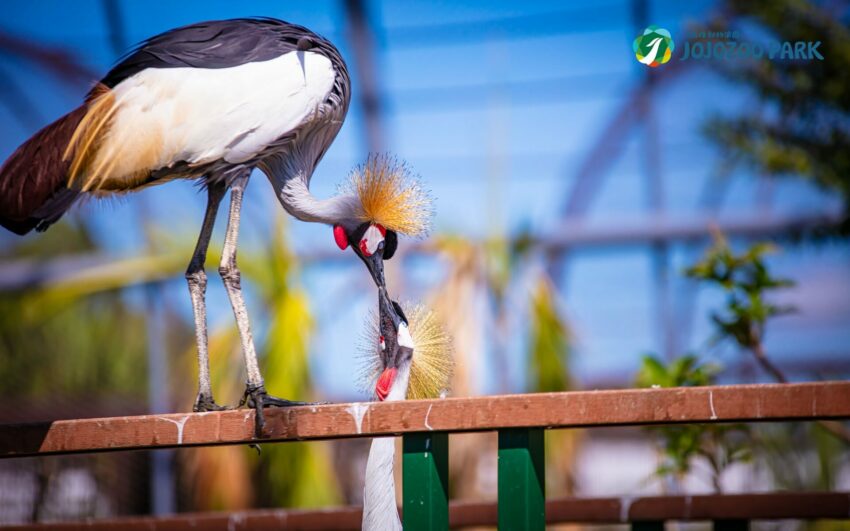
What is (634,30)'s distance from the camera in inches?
236

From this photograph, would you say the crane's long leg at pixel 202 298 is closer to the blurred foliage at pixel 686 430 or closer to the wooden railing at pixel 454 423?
the wooden railing at pixel 454 423

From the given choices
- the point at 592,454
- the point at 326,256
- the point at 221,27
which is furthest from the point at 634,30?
the point at 221,27

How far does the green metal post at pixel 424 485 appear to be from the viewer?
2.37m

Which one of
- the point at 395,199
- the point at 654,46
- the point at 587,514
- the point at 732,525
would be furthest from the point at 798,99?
the point at 395,199

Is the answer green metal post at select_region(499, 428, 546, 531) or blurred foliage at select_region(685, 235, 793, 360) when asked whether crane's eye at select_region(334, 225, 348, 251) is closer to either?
green metal post at select_region(499, 428, 546, 531)

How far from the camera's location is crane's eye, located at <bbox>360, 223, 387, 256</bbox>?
3.02m

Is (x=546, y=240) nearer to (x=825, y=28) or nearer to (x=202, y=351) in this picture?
(x=825, y=28)

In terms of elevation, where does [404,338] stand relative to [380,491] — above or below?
above

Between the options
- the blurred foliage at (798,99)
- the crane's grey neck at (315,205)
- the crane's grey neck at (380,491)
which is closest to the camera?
the crane's grey neck at (380,491)

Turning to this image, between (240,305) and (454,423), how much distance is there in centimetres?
92

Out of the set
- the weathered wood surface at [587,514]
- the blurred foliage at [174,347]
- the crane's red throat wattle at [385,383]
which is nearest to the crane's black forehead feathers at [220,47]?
the crane's red throat wattle at [385,383]

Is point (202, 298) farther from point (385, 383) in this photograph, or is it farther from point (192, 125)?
point (385, 383)

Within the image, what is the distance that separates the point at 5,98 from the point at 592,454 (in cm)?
450

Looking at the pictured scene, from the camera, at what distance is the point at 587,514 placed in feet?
11.6
